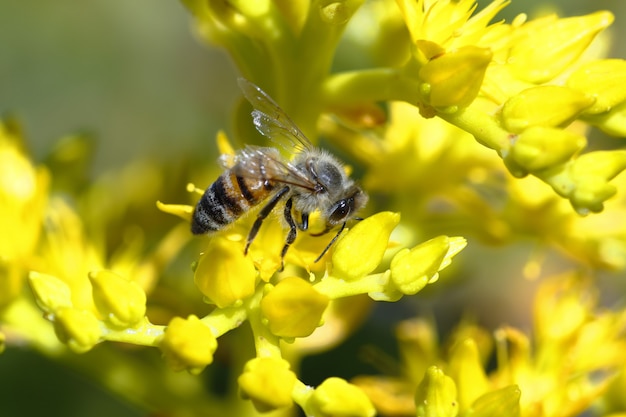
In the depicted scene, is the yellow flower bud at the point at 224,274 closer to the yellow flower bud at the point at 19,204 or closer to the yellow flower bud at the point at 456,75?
the yellow flower bud at the point at 456,75

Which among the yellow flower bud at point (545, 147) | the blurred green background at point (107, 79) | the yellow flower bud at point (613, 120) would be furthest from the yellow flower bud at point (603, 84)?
the blurred green background at point (107, 79)

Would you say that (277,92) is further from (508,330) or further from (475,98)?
(508,330)

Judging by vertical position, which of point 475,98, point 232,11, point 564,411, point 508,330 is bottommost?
point 564,411

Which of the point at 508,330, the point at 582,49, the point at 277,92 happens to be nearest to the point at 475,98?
the point at 582,49

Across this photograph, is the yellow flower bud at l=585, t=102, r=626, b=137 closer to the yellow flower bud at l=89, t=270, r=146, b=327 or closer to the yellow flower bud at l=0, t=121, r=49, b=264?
the yellow flower bud at l=89, t=270, r=146, b=327

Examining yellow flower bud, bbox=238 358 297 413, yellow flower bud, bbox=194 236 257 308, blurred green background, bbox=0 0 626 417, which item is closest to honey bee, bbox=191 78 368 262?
yellow flower bud, bbox=194 236 257 308

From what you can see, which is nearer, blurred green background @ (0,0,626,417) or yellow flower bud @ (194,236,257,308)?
yellow flower bud @ (194,236,257,308)
